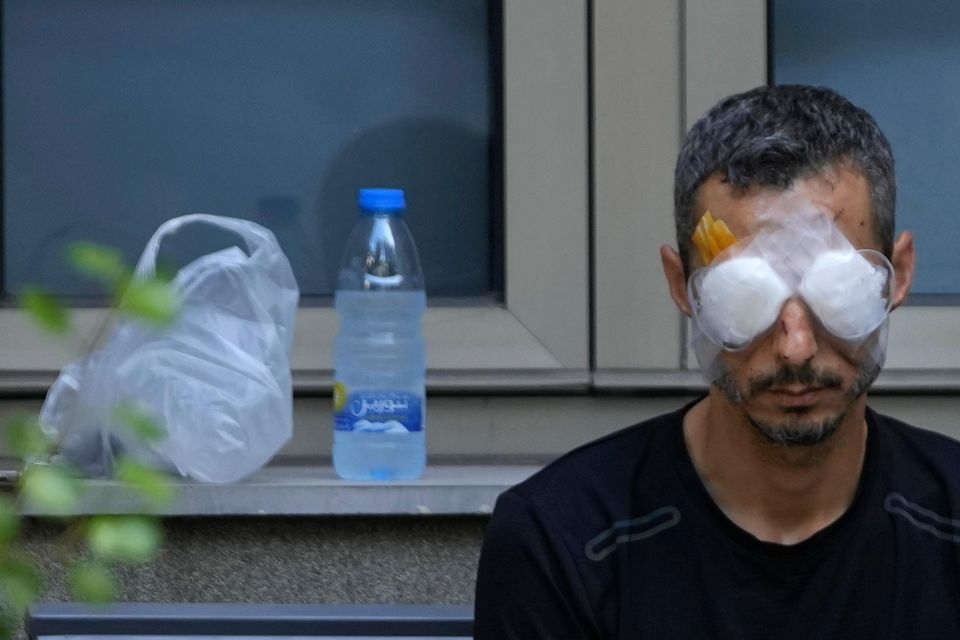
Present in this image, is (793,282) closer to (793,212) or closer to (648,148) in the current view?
(793,212)

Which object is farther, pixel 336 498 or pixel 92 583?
pixel 336 498

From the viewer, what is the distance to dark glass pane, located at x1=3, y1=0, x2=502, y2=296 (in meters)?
3.28

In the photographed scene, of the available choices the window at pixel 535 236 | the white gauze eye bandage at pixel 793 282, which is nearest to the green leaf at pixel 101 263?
the white gauze eye bandage at pixel 793 282

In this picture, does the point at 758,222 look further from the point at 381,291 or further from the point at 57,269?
the point at 57,269

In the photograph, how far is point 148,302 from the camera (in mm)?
556

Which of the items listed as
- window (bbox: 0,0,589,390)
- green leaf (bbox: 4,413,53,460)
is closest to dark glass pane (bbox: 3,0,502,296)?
window (bbox: 0,0,589,390)

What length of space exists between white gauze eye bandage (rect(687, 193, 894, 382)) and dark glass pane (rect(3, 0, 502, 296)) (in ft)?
4.45

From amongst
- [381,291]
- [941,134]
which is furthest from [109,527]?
[941,134]

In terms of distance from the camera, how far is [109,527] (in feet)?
1.83

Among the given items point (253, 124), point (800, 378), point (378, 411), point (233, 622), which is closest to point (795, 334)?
point (800, 378)

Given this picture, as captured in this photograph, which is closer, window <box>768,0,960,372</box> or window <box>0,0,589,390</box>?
window <box>0,0,589,390</box>

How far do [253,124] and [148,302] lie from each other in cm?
280

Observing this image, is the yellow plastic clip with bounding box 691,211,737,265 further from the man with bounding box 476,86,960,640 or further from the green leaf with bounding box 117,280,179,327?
the green leaf with bounding box 117,280,179,327

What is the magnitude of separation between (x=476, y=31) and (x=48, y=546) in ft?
4.60
